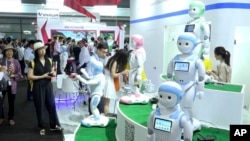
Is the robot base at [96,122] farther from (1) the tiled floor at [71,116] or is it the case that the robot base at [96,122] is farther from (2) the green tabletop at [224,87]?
(2) the green tabletop at [224,87]

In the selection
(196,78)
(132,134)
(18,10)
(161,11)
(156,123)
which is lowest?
(132,134)

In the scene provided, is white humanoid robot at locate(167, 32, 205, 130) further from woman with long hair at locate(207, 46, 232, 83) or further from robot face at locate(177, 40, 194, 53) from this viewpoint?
woman with long hair at locate(207, 46, 232, 83)

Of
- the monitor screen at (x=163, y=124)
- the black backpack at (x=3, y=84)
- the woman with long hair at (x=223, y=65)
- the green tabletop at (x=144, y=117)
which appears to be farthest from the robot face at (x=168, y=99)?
the black backpack at (x=3, y=84)

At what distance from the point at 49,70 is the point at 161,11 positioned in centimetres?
440

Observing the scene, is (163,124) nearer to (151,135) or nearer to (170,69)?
(151,135)

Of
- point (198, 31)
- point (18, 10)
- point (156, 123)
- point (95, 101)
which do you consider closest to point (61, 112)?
point (95, 101)

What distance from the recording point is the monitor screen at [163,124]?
95.0 inches

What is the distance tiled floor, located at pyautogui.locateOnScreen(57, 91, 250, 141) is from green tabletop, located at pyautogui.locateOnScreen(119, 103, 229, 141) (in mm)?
1352

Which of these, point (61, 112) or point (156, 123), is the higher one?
point (156, 123)

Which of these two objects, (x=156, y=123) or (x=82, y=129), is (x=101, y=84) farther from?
(x=156, y=123)

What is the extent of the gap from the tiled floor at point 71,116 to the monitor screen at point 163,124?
8.41 ft

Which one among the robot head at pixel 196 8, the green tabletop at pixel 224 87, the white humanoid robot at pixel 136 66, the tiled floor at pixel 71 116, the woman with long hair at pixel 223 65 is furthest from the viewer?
the tiled floor at pixel 71 116

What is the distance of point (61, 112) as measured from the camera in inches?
249

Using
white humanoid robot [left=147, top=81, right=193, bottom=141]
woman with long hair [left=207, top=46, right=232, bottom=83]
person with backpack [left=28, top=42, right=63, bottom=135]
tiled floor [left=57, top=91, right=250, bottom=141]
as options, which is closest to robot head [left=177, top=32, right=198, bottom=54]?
white humanoid robot [left=147, top=81, right=193, bottom=141]
